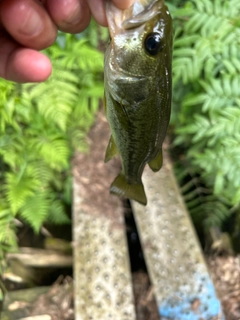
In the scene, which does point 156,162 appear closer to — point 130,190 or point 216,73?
point 130,190

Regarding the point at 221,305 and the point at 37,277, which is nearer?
the point at 221,305

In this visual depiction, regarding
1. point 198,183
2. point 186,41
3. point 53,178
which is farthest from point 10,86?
point 198,183

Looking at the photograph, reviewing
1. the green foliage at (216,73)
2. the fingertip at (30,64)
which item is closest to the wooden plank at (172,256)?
the green foliage at (216,73)

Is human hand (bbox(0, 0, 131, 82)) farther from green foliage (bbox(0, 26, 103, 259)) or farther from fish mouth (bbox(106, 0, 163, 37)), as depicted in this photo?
green foliage (bbox(0, 26, 103, 259))

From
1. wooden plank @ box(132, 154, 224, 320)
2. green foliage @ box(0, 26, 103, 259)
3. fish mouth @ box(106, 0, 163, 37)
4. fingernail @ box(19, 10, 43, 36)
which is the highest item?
fish mouth @ box(106, 0, 163, 37)

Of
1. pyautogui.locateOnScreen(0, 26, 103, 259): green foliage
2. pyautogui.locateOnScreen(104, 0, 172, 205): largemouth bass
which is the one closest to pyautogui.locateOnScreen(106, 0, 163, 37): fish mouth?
pyautogui.locateOnScreen(104, 0, 172, 205): largemouth bass

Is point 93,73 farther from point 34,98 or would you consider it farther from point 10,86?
point 10,86
